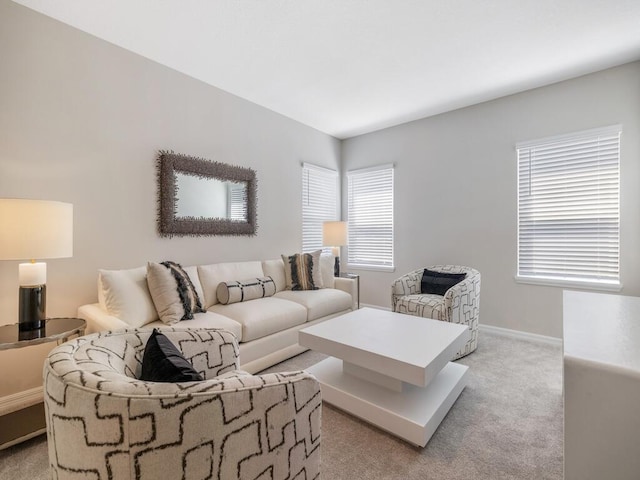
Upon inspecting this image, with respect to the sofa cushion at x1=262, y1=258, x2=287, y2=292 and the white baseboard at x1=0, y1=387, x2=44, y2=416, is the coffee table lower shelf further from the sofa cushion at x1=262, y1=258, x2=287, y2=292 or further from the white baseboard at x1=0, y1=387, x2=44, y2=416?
the white baseboard at x1=0, y1=387, x2=44, y2=416

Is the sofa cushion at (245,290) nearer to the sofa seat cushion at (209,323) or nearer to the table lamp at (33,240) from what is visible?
the sofa seat cushion at (209,323)

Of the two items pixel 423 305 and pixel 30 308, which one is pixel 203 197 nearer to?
pixel 30 308

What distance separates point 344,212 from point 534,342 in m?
3.05

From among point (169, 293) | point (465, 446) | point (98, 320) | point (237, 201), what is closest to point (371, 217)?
point (237, 201)

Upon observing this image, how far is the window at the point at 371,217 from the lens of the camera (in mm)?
4531

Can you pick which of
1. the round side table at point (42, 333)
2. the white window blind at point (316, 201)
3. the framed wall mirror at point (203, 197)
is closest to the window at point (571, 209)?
the white window blind at point (316, 201)

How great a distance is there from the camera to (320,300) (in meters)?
3.17

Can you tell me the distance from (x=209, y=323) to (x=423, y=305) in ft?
6.57

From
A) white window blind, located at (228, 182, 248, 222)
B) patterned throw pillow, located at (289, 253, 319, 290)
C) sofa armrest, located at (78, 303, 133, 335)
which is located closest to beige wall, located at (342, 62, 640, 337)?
patterned throw pillow, located at (289, 253, 319, 290)

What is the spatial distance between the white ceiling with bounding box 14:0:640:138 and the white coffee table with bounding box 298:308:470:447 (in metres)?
2.29

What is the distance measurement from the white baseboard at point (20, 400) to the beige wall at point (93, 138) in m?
0.10

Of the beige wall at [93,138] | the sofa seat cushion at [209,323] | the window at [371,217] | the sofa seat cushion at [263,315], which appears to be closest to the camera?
the beige wall at [93,138]

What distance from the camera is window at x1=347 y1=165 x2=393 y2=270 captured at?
4531 millimetres

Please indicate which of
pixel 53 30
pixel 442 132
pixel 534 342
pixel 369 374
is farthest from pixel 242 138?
pixel 534 342
